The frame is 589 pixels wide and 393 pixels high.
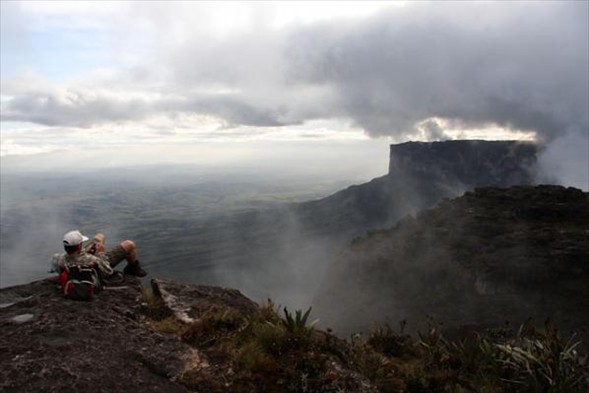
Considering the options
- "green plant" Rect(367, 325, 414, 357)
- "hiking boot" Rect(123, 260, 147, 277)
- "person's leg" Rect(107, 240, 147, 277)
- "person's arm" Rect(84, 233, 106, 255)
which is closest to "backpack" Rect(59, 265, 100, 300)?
"person's arm" Rect(84, 233, 106, 255)

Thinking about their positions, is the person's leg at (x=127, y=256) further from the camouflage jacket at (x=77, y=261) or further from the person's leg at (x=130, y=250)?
the camouflage jacket at (x=77, y=261)

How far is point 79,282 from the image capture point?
1173 centimetres

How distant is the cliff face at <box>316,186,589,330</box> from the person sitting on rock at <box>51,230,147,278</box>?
8658cm

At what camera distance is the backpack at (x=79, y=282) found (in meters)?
11.7

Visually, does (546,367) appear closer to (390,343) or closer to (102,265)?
(390,343)

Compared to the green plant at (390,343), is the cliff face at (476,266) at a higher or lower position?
lower

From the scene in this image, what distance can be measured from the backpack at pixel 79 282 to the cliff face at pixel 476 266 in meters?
88.7

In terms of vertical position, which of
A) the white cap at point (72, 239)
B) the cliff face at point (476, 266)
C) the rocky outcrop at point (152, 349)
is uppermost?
the white cap at point (72, 239)

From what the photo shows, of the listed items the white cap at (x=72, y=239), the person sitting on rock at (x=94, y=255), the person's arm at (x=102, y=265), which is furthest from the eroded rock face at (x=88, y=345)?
the white cap at (x=72, y=239)

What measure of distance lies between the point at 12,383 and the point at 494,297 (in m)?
114

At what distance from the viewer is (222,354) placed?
968 centimetres

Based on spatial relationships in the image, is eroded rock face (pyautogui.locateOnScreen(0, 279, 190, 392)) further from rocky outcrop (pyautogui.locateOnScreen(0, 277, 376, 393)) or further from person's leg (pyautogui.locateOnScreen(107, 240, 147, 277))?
person's leg (pyautogui.locateOnScreen(107, 240, 147, 277))

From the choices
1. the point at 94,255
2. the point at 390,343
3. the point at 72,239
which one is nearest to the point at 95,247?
the point at 94,255

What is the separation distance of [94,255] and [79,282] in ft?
5.01
